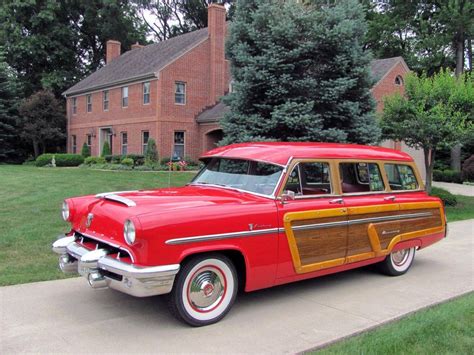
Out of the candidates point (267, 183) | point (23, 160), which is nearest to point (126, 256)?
point (267, 183)

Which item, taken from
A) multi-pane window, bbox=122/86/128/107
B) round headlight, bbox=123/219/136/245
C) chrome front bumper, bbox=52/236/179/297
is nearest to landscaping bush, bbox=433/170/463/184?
multi-pane window, bbox=122/86/128/107

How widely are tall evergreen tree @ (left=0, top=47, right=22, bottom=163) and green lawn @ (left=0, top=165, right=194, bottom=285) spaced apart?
22.8m

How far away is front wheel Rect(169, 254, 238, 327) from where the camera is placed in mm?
4262

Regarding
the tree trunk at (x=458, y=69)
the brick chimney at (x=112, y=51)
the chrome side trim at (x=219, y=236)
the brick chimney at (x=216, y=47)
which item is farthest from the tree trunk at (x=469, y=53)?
the chrome side trim at (x=219, y=236)

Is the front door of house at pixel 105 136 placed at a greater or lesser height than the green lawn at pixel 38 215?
greater

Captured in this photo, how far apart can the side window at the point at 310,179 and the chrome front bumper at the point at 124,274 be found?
180 centimetres

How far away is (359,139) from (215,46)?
59.5 feet

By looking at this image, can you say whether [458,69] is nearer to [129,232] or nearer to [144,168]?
[144,168]

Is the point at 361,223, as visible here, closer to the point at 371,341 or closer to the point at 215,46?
the point at 371,341

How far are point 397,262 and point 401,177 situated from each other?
3.94 ft

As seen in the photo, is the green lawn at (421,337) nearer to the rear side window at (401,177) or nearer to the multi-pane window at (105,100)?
the rear side window at (401,177)

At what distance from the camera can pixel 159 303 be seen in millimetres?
5059

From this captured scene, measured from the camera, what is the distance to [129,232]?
13.3ft

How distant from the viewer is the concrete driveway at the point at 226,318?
402cm
